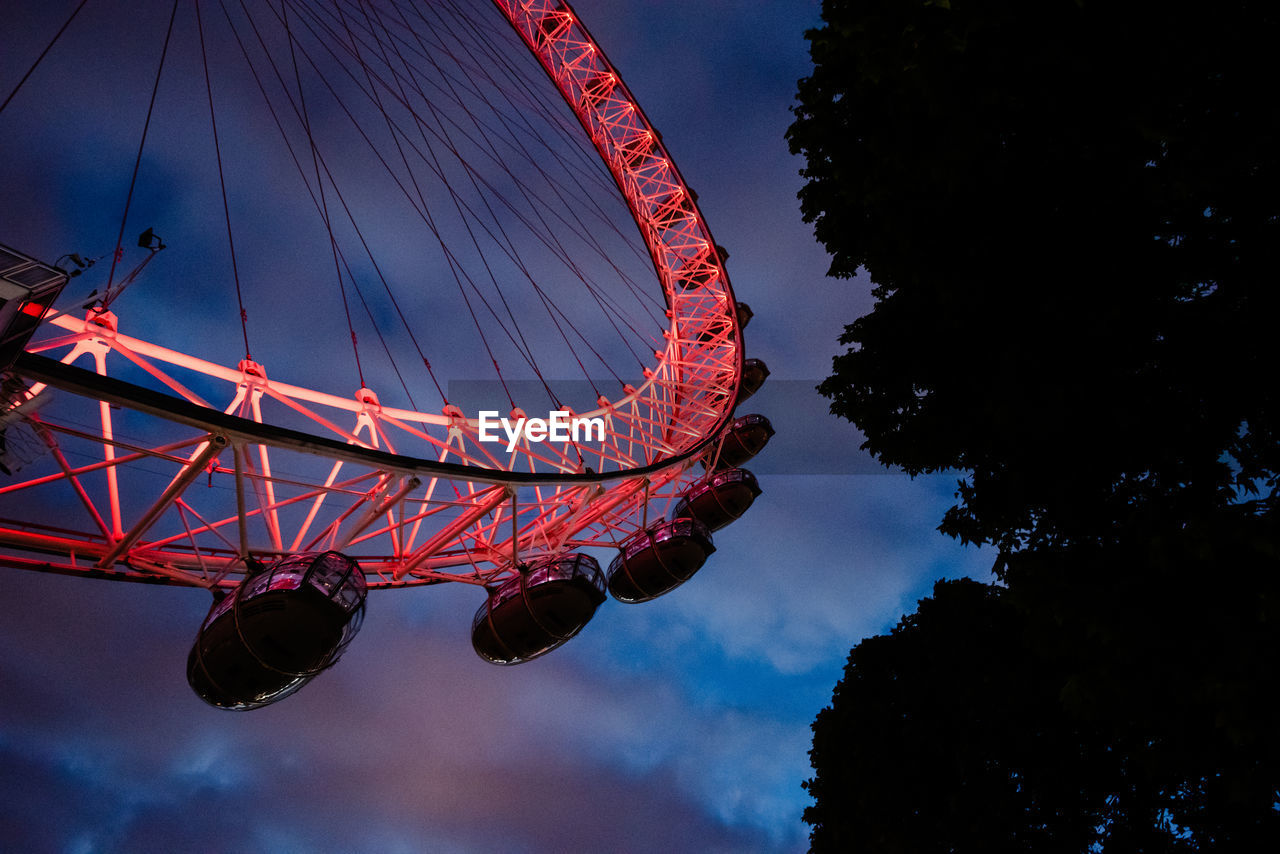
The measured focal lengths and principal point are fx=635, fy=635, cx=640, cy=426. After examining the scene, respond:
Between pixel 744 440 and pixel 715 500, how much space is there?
5915mm

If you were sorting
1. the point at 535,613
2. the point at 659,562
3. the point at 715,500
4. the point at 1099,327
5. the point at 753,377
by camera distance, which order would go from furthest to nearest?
the point at 753,377 < the point at 715,500 < the point at 659,562 < the point at 535,613 < the point at 1099,327

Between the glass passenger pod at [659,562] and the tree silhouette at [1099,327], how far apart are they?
928 centimetres

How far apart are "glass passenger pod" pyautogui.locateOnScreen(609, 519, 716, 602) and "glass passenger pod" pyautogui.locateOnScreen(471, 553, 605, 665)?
448 centimetres

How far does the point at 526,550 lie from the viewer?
53.9 ft

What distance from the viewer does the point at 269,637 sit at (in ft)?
28.4

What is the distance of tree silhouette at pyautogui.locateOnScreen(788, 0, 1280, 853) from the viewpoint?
5023 mm

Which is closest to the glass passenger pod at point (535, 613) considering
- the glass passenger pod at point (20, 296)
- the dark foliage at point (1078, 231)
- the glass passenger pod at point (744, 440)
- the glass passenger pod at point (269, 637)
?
the glass passenger pod at point (269, 637)

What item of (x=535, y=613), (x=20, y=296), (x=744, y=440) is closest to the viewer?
(x=20, y=296)

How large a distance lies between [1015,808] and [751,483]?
1399 cm

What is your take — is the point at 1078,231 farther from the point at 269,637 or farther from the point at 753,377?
the point at 753,377

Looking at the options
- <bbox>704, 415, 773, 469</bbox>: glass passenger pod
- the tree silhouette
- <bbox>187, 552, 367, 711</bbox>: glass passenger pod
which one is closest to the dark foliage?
the tree silhouette

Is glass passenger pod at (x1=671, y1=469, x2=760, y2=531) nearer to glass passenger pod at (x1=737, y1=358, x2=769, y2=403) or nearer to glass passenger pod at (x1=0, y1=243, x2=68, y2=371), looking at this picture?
glass passenger pod at (x1=737, y1=358, x2=769, y2=403)

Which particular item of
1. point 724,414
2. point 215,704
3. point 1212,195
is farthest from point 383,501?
point 724,414

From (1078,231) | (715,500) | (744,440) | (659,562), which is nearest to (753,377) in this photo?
(744,440)
